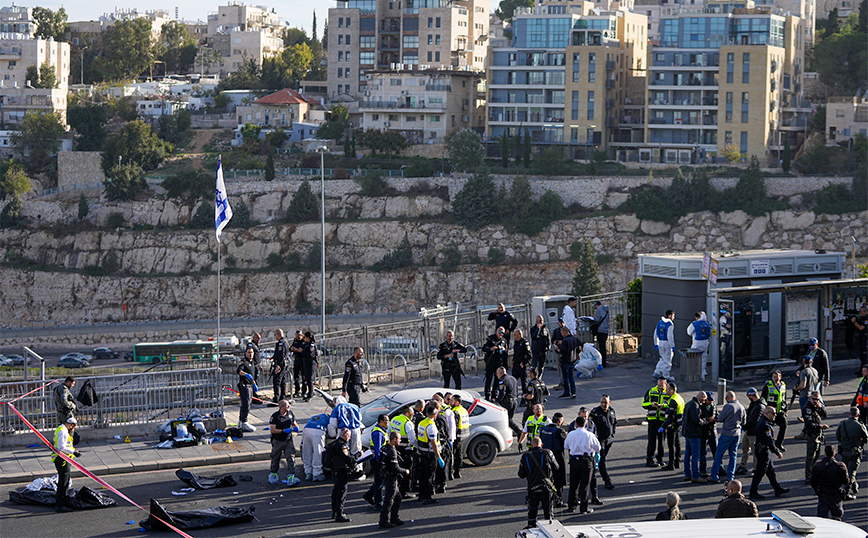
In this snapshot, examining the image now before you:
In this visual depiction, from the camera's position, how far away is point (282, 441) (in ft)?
54.2

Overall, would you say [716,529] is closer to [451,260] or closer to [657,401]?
[657,401]

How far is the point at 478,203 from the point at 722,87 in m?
20.0

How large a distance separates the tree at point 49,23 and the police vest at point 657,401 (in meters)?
126

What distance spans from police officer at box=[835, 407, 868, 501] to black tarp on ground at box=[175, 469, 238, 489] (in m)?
9.33

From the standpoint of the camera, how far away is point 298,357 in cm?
2216

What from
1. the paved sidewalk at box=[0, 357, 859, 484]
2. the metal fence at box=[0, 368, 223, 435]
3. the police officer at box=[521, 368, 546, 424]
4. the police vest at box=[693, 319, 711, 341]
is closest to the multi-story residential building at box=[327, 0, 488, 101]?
the paved sidewalk at box=[0, 357, 859, 484]

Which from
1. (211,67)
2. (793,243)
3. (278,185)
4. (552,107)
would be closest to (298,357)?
(793,243)

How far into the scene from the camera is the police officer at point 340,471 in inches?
573

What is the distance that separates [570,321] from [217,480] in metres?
10.6

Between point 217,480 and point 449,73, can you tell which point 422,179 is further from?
point 217,480

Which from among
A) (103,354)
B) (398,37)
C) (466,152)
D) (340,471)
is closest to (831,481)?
(340,471)

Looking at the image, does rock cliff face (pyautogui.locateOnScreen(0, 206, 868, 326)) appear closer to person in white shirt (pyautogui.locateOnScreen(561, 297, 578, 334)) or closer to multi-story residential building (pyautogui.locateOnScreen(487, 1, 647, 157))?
multi-story residential building (pyautogui.locateOnScreen(487, 1, 647, 157))

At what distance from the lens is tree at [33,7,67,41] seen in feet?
428

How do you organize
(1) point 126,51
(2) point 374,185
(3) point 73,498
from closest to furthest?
1. (3) point 73,498
2. (2) point 374,185
3. (1) point 126,51
